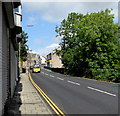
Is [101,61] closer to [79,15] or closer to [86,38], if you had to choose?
[86,38]

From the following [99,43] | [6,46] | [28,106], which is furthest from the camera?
[99,43]

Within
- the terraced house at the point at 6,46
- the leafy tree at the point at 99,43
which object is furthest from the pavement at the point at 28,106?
the leafy tree at the point at 99,43

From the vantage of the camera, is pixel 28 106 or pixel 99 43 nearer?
pixel 28 106

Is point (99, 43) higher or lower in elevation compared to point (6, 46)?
higher

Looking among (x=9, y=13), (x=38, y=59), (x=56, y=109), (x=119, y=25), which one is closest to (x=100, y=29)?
(x=119, y=25)

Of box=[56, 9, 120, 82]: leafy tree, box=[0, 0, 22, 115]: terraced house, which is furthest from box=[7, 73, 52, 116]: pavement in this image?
box=[56, 9, 120, 82]: leafy tree

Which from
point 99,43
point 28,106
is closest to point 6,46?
point 28,106

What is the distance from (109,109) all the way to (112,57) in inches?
1048

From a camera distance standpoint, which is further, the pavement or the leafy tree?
the leafy tree

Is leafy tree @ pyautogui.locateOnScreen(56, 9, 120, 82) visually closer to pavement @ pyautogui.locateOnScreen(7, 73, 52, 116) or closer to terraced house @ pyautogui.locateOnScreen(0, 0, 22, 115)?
pavement @ pyautogui.locateOnScreen(7, 73, 52, 116)

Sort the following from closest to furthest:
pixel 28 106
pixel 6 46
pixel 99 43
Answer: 1. pixel 6 46
2. pixel 28 106
3. pixel 99 43

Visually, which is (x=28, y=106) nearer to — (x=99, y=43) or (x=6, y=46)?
(x=6, y=46)

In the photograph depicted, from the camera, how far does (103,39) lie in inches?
1328

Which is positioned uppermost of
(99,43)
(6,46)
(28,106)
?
(99,43)
